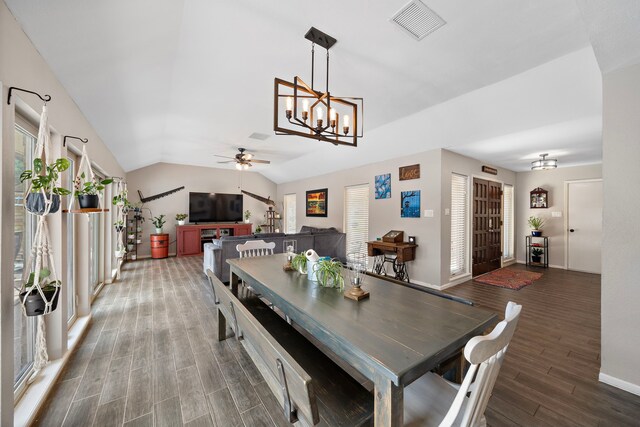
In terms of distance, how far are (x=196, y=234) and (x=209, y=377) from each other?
6029 millimetres

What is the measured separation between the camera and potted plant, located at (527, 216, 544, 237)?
6082 millimetres

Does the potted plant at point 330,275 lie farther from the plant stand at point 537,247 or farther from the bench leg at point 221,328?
the plant stand at point 537,247

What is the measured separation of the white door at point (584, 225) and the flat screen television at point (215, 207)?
891cm

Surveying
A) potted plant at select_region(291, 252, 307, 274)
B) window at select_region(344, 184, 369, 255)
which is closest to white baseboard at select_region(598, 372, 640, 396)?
potted plant at select_region(291, 252, 307, 274)

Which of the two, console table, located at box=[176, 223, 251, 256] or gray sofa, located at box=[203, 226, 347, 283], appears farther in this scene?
console table, located at box=[176, 223, 251, 256]

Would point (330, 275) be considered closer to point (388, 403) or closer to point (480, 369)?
point (388, 403)

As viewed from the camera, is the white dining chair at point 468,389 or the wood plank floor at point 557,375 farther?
the wood plank floor at point 557,375

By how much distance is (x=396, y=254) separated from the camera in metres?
4.55

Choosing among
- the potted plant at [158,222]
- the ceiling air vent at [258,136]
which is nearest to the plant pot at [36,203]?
the ceiling air vent at [258,136]

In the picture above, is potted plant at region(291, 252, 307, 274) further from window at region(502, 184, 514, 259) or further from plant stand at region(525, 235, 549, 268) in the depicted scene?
plant stand at region(525, 235, 549, 268)

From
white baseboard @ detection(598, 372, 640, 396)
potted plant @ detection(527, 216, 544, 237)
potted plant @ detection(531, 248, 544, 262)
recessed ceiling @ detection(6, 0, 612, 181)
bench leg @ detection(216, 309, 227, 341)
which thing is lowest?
white baseboard @ detection(598, 372, 640, 396)

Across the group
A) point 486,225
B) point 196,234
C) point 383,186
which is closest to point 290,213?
point 196,234

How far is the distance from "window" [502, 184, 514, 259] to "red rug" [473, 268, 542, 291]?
0.95 metres

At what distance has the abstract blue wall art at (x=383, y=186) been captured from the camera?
5273mm
